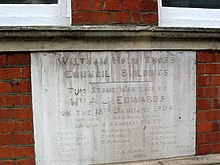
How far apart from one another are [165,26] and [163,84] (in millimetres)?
528

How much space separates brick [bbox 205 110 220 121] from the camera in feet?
8.24

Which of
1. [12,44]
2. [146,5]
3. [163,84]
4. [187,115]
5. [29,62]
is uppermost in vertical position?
[146,5]

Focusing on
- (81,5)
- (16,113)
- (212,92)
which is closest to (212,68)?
(212,92)

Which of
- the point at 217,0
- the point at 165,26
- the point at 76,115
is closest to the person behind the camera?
the point at 76,115

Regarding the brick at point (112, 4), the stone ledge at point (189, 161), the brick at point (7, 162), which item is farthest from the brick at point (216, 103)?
the brick at point (7, 162)

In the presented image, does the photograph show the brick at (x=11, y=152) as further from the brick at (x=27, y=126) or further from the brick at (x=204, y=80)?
the brick at (x=204, y=80)

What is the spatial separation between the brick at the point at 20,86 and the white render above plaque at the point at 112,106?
0.05 metres

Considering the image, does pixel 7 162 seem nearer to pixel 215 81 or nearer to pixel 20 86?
pixel 20 86

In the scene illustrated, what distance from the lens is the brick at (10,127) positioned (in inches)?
86.0

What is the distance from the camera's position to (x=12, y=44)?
2113 mm

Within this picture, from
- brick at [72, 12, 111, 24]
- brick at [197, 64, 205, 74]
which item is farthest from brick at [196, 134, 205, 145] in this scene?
brick at [72, 12, 111, 24]

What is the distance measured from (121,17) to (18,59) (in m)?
0.93

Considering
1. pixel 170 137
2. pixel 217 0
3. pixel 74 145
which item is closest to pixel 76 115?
pixel 74 145

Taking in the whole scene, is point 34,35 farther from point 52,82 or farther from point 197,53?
point 197,53
